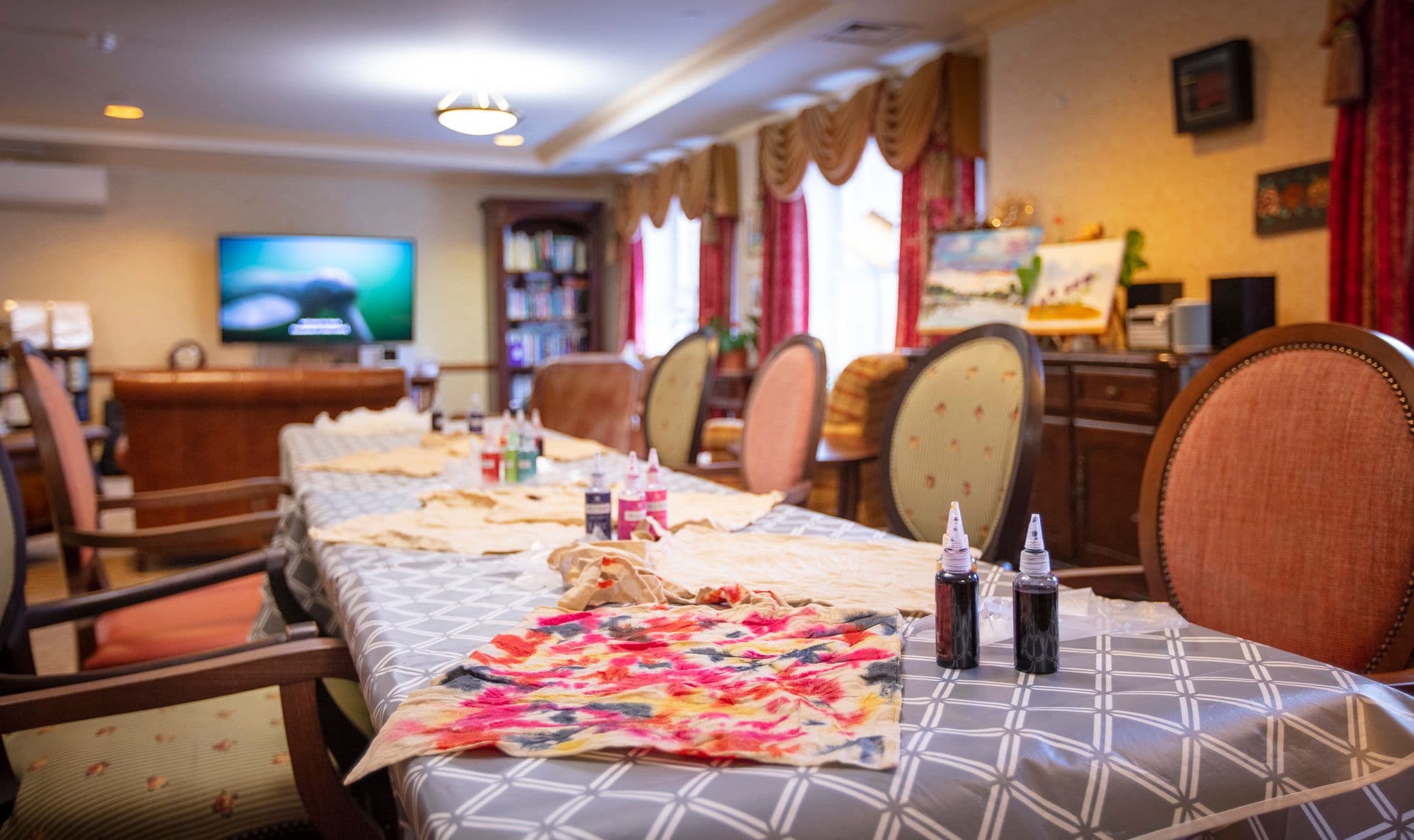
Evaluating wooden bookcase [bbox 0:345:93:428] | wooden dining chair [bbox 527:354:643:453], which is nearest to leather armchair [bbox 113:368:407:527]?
wooden dining chair [bbox 527:354:643:453]

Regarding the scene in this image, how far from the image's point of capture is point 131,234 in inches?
342

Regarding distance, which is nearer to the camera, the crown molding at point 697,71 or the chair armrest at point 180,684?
the chair armrest at point 180,684

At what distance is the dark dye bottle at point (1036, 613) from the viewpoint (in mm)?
901

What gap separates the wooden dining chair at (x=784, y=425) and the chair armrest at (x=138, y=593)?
1053 millimetres

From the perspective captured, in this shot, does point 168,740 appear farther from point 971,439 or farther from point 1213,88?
point 1213,88

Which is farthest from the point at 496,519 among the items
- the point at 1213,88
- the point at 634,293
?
the point at 634,293

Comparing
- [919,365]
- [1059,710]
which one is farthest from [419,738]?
[919,365]

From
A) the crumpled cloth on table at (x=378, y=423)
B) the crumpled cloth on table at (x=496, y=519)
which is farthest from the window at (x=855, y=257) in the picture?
the crumpled cloth on table at (x=496, y=519)

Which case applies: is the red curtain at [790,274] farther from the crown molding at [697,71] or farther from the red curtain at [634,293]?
the red curtain at [634,293]

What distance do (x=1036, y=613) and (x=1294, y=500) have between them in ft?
1.93

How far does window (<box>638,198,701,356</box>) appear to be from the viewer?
881 centimetres

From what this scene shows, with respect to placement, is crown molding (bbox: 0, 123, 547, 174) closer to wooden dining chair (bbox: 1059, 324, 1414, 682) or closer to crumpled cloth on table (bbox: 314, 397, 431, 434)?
crumpled cloth on table (bbox: 314, 397, 431, 434)

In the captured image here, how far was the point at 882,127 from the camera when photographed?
5.88 m

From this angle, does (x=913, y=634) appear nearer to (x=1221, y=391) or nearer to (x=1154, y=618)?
(x=1154, y=618)
